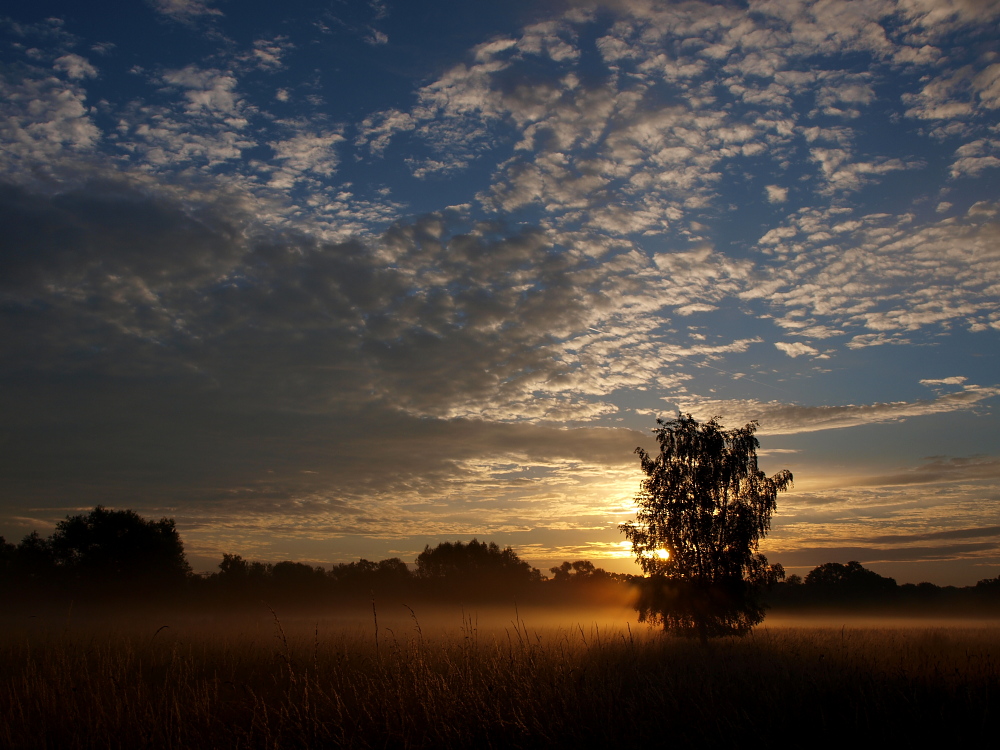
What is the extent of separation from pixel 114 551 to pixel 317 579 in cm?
3125

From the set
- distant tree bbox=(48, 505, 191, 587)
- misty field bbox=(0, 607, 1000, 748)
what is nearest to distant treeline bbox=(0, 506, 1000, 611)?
distant tree bbox=(48, 505, 191, 587)

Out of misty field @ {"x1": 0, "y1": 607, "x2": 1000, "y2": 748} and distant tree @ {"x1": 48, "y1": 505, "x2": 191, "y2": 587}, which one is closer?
misty field @ {"x1": 0, "y1": 607, "x2": 1000, "y2": 748}

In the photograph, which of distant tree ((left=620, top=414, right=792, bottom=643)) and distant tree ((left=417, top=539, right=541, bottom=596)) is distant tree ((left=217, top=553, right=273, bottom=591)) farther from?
distant tree ((left=620, top=414, right=792, bottom=643))

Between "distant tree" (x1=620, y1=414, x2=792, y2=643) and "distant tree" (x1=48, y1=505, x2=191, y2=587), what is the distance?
4925 cm

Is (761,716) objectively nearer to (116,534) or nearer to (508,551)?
(116,534)

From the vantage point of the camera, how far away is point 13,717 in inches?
297

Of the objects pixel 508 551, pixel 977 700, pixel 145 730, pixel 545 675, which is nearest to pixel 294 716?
pixel 145 730

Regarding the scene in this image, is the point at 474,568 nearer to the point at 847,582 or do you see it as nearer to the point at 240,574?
the point at 240,574

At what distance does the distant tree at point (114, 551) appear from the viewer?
55188 millimetres

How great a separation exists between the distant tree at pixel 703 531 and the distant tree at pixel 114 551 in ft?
162

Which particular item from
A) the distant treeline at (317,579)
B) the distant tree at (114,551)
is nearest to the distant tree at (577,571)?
the distant treeline at (317,579)

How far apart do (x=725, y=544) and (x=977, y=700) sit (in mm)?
21675

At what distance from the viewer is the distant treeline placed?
182 feet

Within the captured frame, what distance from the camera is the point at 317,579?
82.4 m
